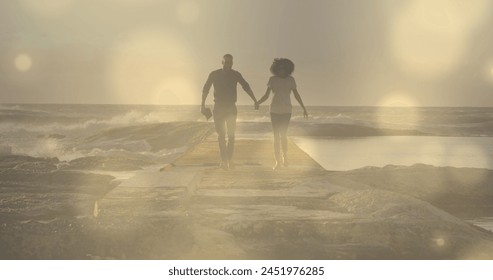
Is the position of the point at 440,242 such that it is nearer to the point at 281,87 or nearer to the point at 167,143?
the point at 281,87

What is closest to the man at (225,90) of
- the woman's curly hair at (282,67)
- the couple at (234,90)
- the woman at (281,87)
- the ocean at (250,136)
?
the couple at (234,90)

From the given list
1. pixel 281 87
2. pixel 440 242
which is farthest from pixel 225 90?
pixel 440 242

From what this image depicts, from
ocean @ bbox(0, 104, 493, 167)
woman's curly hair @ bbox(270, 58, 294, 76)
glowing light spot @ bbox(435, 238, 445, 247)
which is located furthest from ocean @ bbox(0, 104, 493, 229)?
woman's curly hair @ bbox(270, 58, 294, 76)

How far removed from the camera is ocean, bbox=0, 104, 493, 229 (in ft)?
57.1

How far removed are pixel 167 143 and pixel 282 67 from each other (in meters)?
24.9

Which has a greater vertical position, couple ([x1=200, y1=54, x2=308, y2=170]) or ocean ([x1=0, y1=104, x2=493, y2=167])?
couple ([x1=200, y1=54, x2=308, y2=170])

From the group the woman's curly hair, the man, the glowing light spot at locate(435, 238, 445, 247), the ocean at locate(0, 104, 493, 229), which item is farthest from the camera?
the ocean at locate(0, 104, 493, 229)

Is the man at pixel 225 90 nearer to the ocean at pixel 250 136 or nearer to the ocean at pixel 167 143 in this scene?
the ocean at pixel 167 143

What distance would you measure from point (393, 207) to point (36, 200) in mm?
6319

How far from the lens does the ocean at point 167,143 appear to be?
17.4 m

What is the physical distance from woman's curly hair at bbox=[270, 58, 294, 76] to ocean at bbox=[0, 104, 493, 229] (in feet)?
12.1

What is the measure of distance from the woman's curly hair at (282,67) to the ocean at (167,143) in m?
3.70

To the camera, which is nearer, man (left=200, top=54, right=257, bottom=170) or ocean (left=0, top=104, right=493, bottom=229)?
man (left=200, top=54, right=257, bottom=170)

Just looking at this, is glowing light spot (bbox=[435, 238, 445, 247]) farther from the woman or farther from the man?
the man
